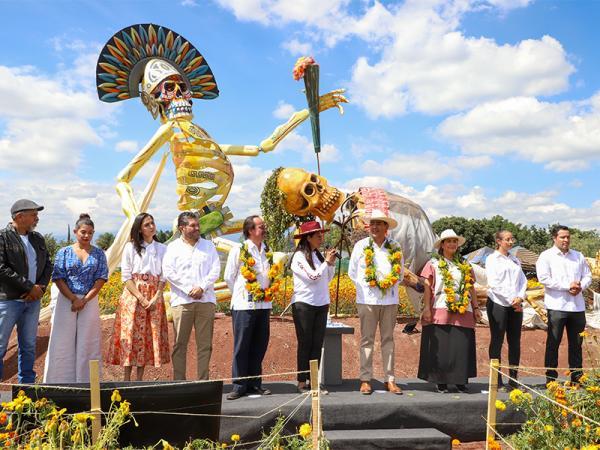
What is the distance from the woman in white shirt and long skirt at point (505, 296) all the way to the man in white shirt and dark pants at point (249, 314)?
7.58 ft

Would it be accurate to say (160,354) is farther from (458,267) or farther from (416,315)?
(416,315)

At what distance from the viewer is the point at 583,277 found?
5828 mm

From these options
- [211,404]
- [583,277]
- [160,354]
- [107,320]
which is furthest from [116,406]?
[107,320]

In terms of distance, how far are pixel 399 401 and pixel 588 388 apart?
1.58m

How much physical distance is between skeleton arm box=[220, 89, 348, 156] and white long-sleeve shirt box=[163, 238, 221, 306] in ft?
13.4

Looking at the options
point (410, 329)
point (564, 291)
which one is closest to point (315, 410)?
point (564, 291)

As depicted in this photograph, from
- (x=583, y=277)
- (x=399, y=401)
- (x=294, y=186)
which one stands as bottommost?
(x=399, y=401)

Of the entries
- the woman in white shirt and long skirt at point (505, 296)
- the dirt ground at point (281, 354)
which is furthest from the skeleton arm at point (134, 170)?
the woman in white shirt and long skirt at point (505, 296)

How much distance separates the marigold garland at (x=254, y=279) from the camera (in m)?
5.11

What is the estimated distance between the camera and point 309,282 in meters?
5.21

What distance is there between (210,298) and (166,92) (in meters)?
4.55

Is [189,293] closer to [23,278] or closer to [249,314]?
[249,314]

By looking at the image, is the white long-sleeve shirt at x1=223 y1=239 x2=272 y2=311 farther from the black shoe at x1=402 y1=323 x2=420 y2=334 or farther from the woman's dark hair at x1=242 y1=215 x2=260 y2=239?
the black shoe at x1=402 y1=323 x2=420 y2=334

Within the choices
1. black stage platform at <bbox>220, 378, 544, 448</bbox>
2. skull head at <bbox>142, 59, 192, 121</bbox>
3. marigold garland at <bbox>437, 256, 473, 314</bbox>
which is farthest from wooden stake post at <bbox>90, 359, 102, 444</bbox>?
skull head at <bbox>142, 59, 192, 121</bbox>
